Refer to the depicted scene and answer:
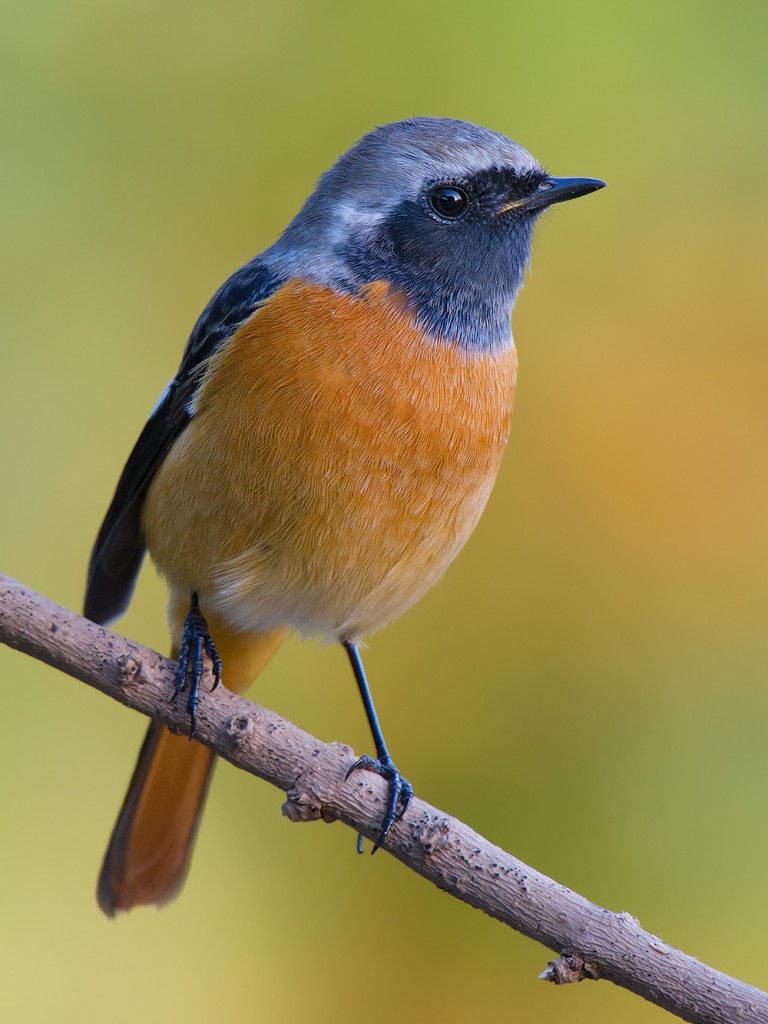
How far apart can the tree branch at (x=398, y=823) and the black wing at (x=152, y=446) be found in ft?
2.60

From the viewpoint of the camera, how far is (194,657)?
346 cm

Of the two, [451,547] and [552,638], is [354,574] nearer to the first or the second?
[451,547]

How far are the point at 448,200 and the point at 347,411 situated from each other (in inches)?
30.0

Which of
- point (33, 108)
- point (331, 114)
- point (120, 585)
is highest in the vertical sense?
point (331, 114)

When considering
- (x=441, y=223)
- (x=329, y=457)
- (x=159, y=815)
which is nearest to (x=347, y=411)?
(x=329, y=457)

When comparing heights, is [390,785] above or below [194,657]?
below

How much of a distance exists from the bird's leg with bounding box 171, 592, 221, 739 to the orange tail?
246 mm

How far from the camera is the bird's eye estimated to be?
3588mm

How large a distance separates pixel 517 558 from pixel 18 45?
284cm

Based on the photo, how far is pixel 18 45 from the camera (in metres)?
4.98

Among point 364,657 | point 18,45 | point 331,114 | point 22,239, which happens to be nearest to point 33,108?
point 18,45

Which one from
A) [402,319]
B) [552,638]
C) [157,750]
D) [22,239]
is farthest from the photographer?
[22,239]

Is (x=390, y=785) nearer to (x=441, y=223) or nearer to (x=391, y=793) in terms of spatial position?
(x=391, y=793)

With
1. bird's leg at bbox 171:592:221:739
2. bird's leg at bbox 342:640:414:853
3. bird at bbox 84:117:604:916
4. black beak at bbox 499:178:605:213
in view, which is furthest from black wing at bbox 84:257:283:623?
bird's leg at bbox 342:640:414:853
